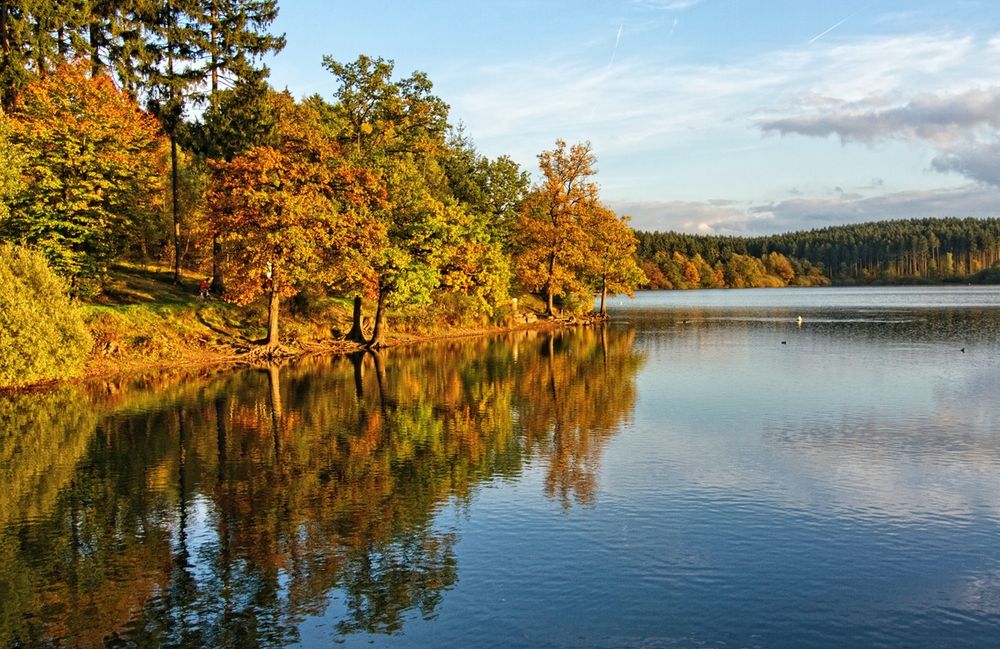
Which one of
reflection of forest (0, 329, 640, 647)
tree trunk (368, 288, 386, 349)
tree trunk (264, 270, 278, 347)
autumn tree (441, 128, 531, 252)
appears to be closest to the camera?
reflection of forest (0, 329, 640, 647)

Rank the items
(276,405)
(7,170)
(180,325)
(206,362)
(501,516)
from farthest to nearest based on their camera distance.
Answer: (180,325) → (206,362) → (7,170) → (276,405) → (501,516)

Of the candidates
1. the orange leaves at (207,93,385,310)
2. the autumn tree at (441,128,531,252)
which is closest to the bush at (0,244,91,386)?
the orange leaves at (207,93,385,310)

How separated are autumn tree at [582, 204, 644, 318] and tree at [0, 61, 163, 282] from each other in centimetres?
5987

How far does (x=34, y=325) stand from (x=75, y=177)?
1477cm

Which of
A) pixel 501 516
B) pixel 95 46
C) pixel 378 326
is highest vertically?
pixel 95 46

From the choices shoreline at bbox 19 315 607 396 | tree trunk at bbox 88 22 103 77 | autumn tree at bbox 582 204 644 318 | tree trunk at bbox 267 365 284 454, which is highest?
tree trunk at bbox 88 22 103 77

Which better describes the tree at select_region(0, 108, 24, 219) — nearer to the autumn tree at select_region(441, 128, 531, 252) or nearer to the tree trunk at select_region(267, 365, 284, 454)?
the tree trunk at select_region(267, 365, 284, 454)

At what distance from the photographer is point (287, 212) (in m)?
53.5

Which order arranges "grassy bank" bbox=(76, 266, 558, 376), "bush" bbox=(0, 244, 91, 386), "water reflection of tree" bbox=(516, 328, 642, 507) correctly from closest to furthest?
"water reflection of tree" bbox=(516, 328, 642, 507)
"bush" bbox=(0, 244, 91, 386)
"grassy bank" bbox=(76, 266, 558, 376)

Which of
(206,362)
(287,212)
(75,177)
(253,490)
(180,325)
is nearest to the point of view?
(253,490)

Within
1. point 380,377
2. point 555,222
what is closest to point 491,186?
point 555,222

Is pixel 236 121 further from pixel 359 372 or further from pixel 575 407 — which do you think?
pixel 575 407

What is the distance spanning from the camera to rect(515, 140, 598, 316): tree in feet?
323

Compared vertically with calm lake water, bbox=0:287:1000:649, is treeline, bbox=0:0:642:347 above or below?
above
